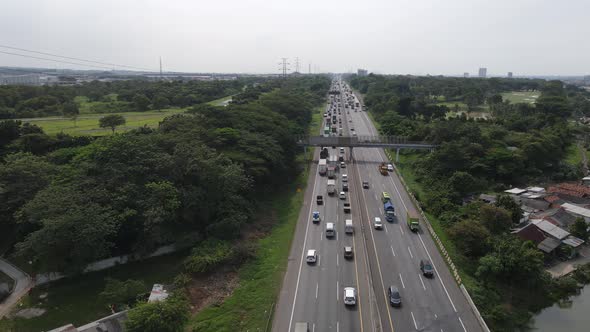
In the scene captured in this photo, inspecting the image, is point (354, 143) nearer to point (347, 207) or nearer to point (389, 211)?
point (347, 207)

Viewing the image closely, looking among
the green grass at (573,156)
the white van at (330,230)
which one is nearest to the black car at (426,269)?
the white van at (330,230)

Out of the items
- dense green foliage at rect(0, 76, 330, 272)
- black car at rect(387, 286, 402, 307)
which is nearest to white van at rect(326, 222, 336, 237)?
dense green foliage at rect(0, 76, 330, 272)

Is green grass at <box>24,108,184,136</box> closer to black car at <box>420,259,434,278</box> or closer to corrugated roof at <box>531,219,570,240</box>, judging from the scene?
black car at <box>420,259,434,278</box>

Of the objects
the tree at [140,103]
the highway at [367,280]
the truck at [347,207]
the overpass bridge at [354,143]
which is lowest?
the highway at [367,280]

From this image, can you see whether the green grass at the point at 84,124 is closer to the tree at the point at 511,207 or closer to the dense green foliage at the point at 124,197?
the dense green foliage at the point at 124,197

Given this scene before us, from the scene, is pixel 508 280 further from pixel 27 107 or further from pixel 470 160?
pixel 27 107

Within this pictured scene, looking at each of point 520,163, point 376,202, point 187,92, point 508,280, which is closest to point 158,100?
point 187,92

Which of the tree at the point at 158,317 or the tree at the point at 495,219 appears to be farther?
the tree at the point at 495,219
